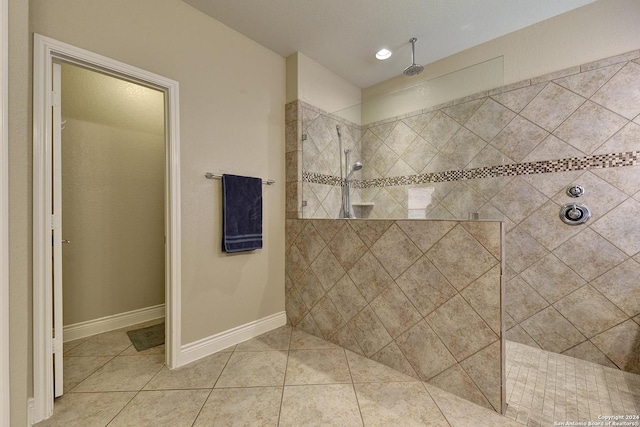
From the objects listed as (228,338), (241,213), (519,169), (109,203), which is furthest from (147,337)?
(519,169)

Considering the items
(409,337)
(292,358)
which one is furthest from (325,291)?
(409,337)

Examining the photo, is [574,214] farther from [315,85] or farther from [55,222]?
[55,222]

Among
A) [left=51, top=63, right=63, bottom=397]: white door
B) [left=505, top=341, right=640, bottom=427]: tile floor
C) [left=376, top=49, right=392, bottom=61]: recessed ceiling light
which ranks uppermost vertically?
[left=376, top=49, right=392, bottom=61]: recessed ceiling light

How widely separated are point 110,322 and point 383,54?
3540 mm

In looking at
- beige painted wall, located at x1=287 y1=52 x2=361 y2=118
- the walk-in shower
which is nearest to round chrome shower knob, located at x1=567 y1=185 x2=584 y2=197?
the walk-in shower

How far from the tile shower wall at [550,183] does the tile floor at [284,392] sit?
29 centimetres

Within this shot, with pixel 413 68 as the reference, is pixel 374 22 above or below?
above

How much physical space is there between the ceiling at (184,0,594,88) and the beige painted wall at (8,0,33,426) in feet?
3.76

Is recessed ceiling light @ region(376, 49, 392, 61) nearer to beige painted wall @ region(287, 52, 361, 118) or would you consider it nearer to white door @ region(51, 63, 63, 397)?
beige painted wall @ region(287, 52, 361, 118)

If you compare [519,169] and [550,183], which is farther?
[519,169]

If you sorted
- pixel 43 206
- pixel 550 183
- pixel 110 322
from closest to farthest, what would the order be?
pixel 43 206 < pixel 550 183 < pixel 110 322

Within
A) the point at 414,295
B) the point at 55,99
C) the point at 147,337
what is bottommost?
the point at 147,337
